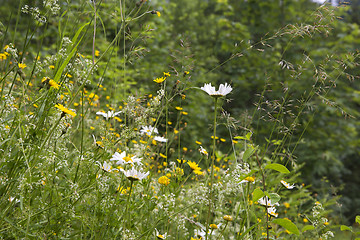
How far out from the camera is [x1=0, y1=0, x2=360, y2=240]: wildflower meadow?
122cm

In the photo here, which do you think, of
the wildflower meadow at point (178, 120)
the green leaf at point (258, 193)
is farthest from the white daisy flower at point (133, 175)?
the green leaf at point (258, 193)

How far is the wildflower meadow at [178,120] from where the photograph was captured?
1.22 meters

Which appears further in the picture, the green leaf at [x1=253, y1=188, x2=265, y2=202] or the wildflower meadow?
the wildflower meadow

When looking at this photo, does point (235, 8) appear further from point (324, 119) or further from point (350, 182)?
point (350, 182)

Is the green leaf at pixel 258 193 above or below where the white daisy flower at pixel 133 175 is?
below

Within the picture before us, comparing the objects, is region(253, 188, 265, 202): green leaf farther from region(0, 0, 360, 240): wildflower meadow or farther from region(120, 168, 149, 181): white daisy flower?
region(120, 168, 149, 181): white daisy flower

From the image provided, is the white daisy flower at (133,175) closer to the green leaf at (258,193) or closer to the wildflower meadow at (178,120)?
the wildflower meadow at (178,120)

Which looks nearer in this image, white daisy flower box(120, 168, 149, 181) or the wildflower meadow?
white daisy flower box(120, 168, 149, 181)

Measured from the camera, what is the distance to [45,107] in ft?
4.04

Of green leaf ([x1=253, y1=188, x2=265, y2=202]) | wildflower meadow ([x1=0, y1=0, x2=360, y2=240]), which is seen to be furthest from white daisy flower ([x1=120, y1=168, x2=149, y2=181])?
green leaf ([x1=253, y1=188, x2=265, y2=202])

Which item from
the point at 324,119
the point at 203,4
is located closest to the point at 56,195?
the point at 324,119

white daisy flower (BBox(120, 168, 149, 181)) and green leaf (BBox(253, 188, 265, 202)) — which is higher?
white daisy flower (BBox(120, 168, 149, 181))

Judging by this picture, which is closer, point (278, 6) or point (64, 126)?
point (64, 126)

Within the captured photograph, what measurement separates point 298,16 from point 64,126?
4864mm
